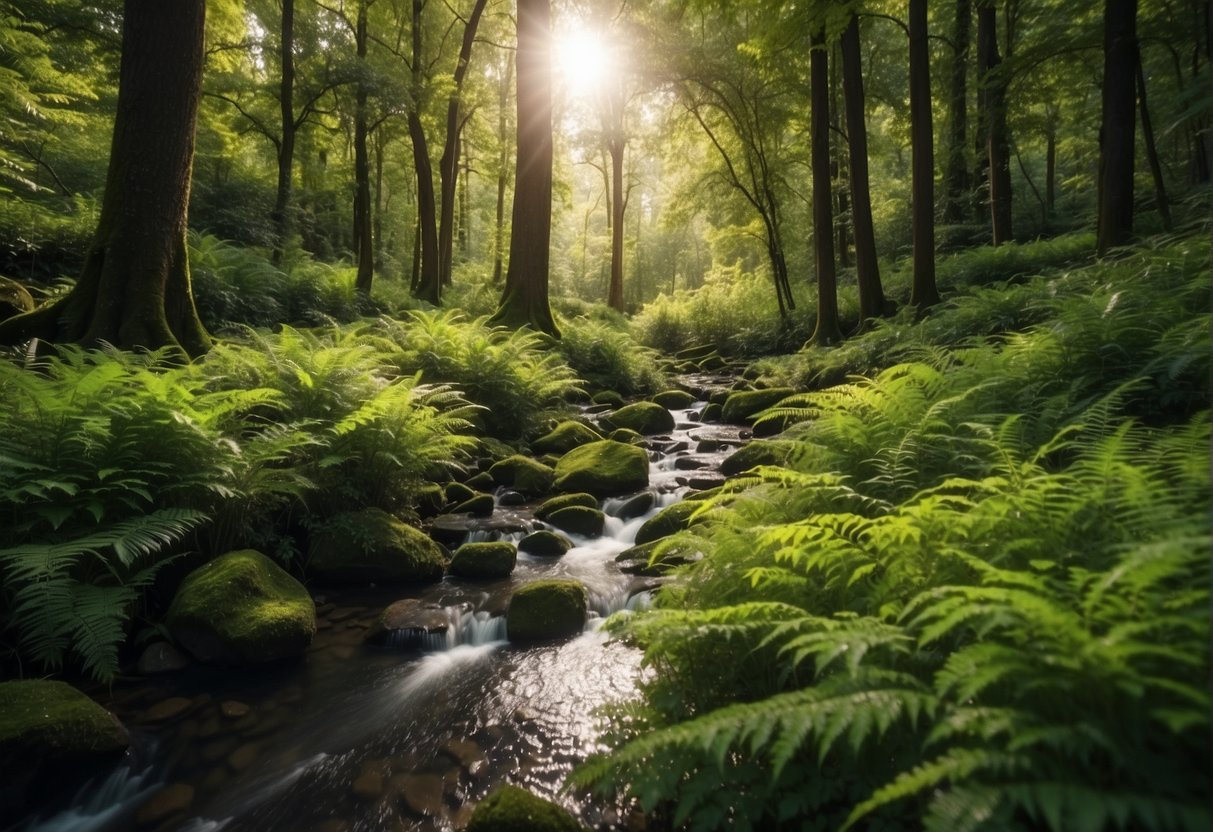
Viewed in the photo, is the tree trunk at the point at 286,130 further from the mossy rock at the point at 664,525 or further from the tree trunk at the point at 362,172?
the mossy rock at the point at 664,525

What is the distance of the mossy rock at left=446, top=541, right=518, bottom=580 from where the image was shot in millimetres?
5238

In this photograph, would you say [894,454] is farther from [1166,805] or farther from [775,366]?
[775,366]

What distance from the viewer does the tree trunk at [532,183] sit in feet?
38.9

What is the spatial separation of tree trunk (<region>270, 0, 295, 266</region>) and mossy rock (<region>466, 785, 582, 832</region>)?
1532cm

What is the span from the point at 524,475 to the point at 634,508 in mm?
1584

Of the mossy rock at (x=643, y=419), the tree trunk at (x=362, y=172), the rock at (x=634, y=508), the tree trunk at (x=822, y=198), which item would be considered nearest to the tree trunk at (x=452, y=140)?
the tree trunk at (x=362, y=172)

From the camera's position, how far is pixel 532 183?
40.0ft

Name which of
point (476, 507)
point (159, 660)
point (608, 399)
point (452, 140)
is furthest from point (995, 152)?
point (159, 660)

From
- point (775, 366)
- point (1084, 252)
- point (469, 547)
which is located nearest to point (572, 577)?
point (469, 547)

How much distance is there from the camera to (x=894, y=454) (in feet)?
11.0

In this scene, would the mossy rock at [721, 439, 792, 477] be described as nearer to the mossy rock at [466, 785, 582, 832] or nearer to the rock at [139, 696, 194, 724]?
the mossy rock at [466, 785, 582, 832]

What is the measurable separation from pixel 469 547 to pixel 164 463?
8.10 feet

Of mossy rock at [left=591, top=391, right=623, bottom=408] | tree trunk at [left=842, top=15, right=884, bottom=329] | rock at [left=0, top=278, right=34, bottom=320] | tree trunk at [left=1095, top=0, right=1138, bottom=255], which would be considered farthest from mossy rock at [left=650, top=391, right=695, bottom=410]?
rock at [left=0, top=278, right=34, bottom=320]

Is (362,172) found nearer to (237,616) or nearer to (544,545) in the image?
(544,545)
